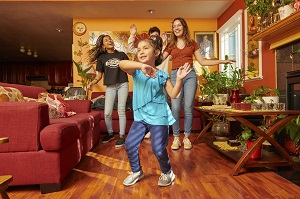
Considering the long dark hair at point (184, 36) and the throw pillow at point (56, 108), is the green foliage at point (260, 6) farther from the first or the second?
the throw pillow at point (56, 108)

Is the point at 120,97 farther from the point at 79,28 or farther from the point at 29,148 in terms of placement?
the point at 79,28

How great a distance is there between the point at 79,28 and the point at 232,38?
10.3 feet

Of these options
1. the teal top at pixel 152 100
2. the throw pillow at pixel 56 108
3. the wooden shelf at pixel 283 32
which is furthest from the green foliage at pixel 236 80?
the throw pillow at pixel 56 108

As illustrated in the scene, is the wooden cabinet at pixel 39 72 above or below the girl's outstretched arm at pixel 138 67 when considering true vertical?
above

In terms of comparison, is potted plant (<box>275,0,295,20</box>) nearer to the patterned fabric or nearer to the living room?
the living room

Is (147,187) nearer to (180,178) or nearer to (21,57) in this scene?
(180,178)

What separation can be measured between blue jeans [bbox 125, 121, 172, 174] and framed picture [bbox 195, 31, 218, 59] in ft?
14.1

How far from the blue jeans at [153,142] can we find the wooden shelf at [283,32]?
5.44ft

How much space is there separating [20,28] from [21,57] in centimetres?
427

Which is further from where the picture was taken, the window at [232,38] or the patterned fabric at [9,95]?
the window at [232,38]

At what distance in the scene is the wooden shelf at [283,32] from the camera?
2413mm

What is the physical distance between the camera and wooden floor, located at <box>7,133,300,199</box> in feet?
5.00

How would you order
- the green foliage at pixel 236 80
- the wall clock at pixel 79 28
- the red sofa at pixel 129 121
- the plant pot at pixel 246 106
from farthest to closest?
the wall clock at pixel 79 28
the red sofa at pixel 129 121
the green foliage at pixel 236 80
the plant pot at pixel 246 106

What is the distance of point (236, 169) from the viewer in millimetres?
1871
